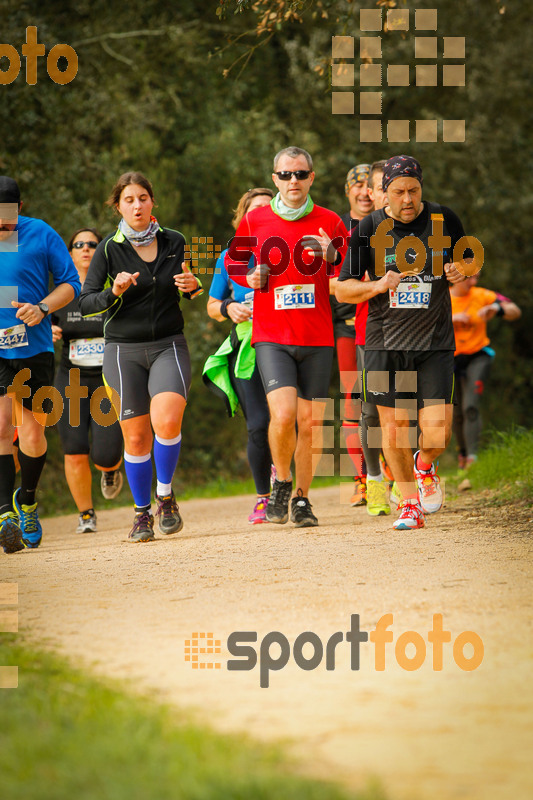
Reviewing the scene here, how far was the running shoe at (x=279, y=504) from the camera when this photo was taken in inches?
295

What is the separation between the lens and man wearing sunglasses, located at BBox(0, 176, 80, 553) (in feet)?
23.7

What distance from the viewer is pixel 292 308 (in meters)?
7.41

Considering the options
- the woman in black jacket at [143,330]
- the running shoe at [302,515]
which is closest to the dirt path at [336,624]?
the running shoe at [302,515]

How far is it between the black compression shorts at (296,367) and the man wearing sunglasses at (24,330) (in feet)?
4.72

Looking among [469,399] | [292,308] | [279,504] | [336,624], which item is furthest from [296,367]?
[469,399]

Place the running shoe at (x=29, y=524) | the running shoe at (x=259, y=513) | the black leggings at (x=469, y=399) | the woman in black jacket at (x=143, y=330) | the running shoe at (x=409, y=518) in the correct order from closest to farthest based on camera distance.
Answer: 1. the running shoe at (x=409, y=518)
2. the woman in black jacket at (x=143, y=330)
3. the running shoe at (x=29, y=524)
4. the running shoe at (x=259, y=513)
5. the black leggings at (x=469, y=399)

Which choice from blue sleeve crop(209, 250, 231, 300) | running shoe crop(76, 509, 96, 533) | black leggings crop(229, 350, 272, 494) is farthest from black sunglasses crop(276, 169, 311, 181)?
running shoe crop(76, 509, 96, 533)

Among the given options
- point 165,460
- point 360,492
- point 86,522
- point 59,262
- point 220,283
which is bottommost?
point 86,522

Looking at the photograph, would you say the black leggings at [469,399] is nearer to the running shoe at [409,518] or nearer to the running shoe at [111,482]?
the running shoe at [111,482]

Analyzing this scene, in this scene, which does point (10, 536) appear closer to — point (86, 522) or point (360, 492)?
point (86, 522)

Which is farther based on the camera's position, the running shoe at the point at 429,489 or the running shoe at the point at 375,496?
the running shoe at the point at 375,496

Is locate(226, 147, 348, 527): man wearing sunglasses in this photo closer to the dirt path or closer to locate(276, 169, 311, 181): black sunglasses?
locate(276, 169, 311, 181): black sunglasses

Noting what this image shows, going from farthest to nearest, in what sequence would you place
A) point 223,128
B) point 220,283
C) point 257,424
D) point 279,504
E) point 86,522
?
point 223,128 < point 86,522 < point 220,283 < point 257,424 < point 279,504

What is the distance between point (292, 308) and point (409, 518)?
1658 mm
